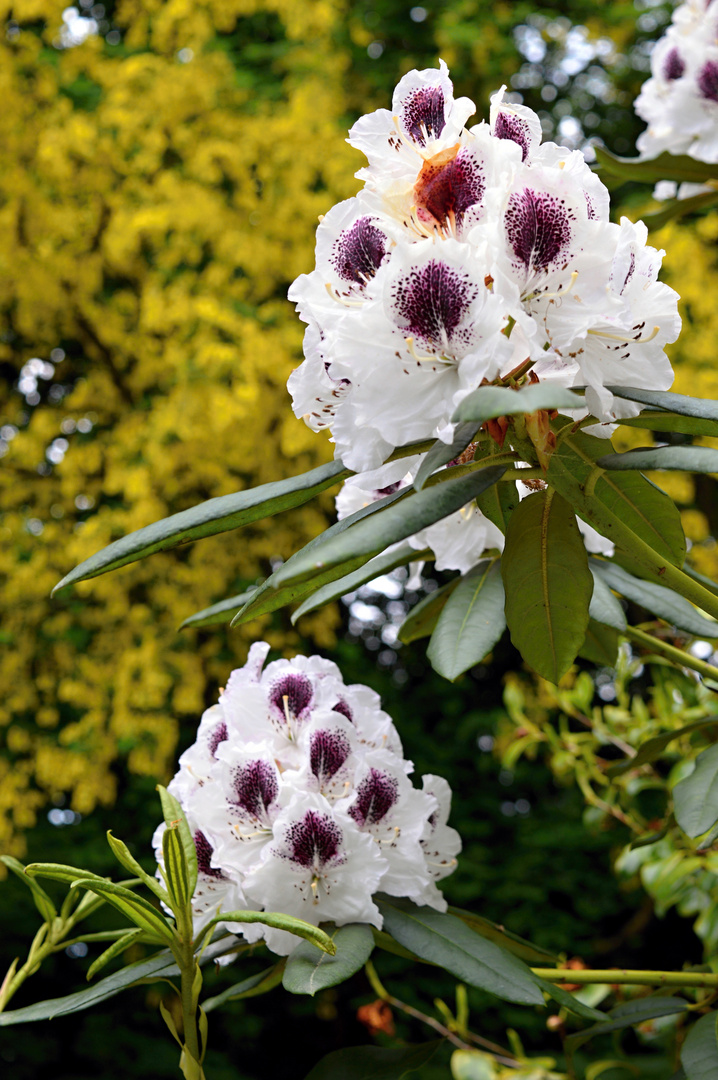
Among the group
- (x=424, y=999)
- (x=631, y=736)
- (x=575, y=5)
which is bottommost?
(x=424, y=999)

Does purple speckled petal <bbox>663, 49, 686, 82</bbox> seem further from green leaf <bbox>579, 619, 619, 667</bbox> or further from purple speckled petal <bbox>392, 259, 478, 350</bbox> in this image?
purple speckled petal <bbox>392, 259, 478, 350</bbox>

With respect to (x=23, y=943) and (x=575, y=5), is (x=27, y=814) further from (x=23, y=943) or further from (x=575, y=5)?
(x=575, y=5)

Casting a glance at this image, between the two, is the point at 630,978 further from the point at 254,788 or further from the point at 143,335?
the point at 143,335

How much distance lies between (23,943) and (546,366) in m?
3.33

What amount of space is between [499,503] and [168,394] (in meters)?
2.53

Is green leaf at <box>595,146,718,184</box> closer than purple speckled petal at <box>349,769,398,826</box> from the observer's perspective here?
No

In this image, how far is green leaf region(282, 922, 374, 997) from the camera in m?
0.46

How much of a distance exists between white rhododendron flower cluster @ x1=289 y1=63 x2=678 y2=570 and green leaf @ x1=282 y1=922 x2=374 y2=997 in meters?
0.25

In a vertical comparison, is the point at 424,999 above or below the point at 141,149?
below

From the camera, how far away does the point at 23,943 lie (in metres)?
3.19

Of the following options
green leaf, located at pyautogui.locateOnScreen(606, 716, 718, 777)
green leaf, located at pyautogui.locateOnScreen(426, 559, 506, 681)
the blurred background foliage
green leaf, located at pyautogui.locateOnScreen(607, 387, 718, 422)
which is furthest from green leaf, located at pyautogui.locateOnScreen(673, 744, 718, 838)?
the blurred background foliage

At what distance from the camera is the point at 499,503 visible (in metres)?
0.54

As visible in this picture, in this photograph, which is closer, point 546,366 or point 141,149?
point 546,366

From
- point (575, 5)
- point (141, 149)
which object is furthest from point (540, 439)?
point (575, 5)
